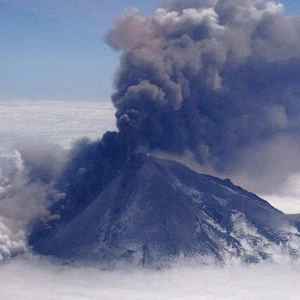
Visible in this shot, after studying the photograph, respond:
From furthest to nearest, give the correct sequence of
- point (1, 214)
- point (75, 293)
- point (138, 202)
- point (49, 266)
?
point (1, 214)
point (138, 202)
point (49, 266)
point (75, 293)

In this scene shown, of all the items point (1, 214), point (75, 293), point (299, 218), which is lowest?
point (75, 293)

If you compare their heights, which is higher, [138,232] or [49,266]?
[138,232]

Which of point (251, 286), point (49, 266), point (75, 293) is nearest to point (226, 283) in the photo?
point (251, 286)

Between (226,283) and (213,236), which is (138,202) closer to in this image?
(213,236)

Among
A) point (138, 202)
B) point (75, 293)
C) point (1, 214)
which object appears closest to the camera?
point (75, 293)

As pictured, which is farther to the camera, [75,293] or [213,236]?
[213,236]

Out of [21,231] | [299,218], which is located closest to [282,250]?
[299,218]

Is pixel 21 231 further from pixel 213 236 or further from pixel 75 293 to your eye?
pixel 213 236
